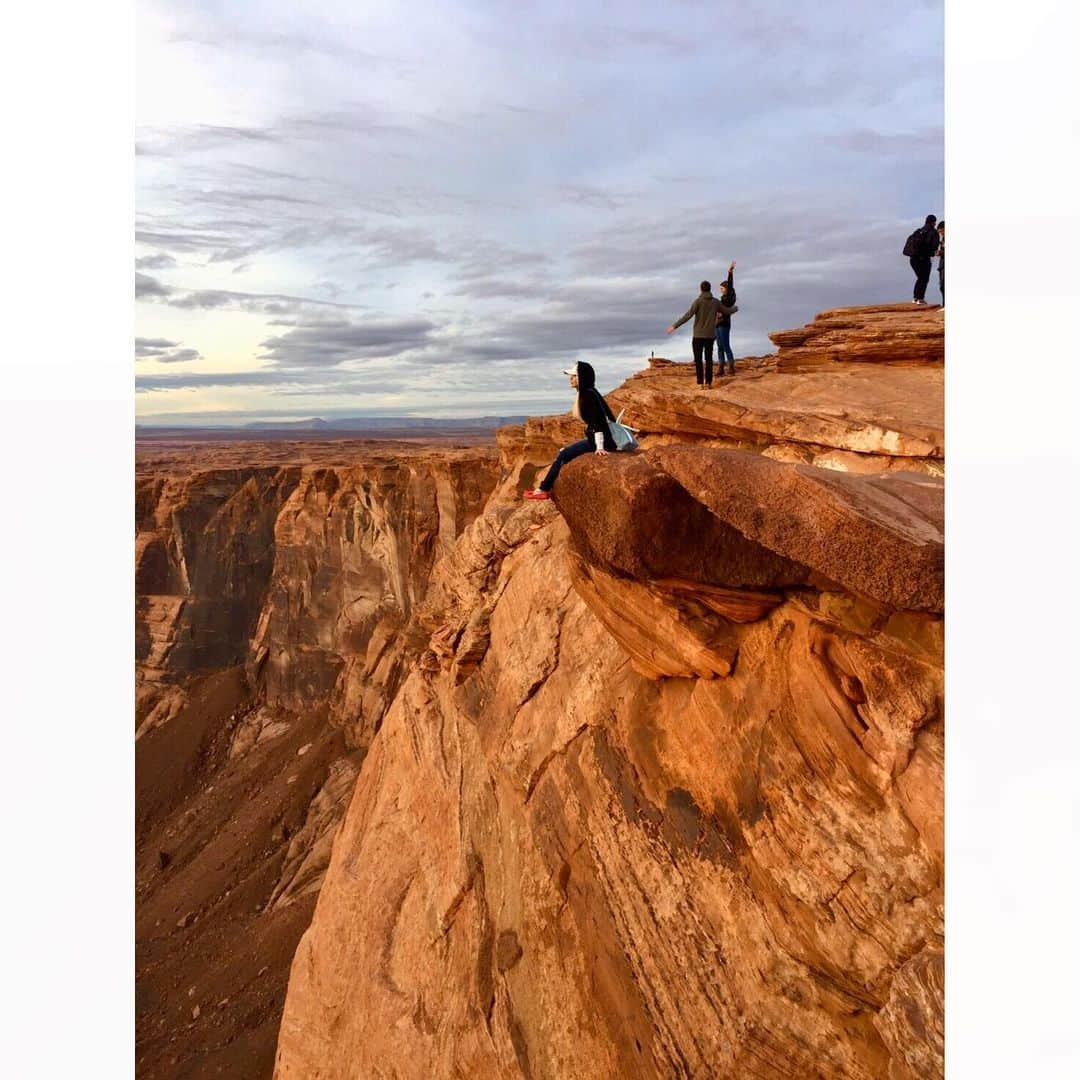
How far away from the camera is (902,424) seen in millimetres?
7293

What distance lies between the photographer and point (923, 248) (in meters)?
12.2

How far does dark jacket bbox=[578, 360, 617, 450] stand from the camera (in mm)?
8102

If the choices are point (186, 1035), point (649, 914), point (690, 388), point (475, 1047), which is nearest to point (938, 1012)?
point (649, 914)

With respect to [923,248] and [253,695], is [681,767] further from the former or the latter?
[253,695]

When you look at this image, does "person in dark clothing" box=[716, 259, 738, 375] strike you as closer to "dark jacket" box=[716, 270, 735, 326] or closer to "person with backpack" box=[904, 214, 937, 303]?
"dark jacket" box=[716, 270, 735, 326]

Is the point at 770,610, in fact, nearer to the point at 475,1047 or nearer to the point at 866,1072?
the point at 866,1072

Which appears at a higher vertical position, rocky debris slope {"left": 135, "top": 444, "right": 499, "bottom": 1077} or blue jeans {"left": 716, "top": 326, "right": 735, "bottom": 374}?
blue jeans {"left": 716, "top": 326, "right": 735, "bottom": 374}

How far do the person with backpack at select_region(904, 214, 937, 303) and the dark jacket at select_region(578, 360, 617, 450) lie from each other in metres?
7.49

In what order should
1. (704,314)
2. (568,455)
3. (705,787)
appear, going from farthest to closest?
(704,314)
(568,455)
(705,787)

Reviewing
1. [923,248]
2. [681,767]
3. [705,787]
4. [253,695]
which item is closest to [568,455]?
[681,767]

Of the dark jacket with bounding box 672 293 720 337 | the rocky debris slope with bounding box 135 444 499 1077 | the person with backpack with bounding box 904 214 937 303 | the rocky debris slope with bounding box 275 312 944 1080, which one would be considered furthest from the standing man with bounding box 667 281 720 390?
the rocky debris slope with bounding box 135 444 499 1077

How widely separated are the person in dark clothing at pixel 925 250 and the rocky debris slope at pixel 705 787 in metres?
1.64

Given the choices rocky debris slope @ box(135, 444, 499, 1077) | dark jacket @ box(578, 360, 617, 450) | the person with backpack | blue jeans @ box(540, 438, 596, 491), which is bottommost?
rocky debris slope @ box(135, 444, 499, 1077)

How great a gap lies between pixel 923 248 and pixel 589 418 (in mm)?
7881
